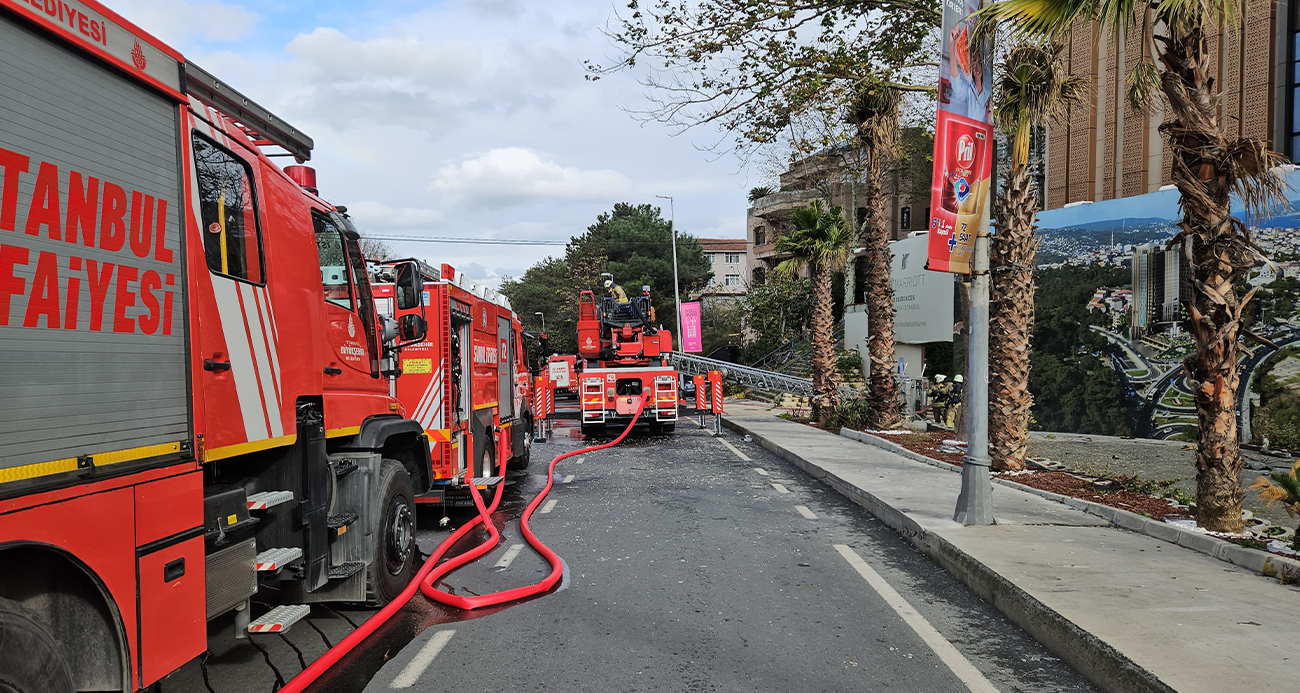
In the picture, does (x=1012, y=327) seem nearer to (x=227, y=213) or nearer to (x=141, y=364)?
(x=227, y=213)

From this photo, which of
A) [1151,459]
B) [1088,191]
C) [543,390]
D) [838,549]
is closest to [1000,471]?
[1151,459]

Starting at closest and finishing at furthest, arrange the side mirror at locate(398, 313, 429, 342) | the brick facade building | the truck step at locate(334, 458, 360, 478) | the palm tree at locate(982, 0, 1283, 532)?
the truck step at locate(334, 458, 360, 478), the side mirror at locate(398, 313, 429, 342), the palm tree at locate(982, 0, 1283, 532), the brick facade building

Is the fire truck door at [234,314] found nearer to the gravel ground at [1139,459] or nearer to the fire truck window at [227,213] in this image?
the fire truck window at [227,213]

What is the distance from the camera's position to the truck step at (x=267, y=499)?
175 inches

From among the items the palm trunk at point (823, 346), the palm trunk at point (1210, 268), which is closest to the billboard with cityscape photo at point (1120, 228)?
the palm trunk at point (823, 346)

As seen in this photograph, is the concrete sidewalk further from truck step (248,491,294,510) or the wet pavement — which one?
truck step (248,491,294,510)

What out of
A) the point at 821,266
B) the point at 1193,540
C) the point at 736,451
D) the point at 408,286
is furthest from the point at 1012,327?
the point at 821,266

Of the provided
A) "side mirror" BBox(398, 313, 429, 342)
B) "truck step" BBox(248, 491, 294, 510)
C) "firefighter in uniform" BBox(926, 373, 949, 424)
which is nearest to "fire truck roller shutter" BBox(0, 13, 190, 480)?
"truck step" BBox(248, 491, 294, 510)

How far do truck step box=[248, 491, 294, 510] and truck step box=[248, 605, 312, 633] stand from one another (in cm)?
59

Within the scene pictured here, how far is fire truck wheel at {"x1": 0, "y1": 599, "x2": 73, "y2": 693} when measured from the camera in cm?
276

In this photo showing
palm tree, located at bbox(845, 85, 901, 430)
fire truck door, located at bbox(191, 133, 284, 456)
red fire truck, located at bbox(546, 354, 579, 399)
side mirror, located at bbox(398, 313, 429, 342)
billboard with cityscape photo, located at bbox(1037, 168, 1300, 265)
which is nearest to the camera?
fire truck door, located at bbox(191, 133, 284, 456)

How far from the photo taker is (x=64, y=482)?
2.98 m

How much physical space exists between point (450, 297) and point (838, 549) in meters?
4.81

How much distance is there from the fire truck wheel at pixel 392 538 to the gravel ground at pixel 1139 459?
8.24 metres
